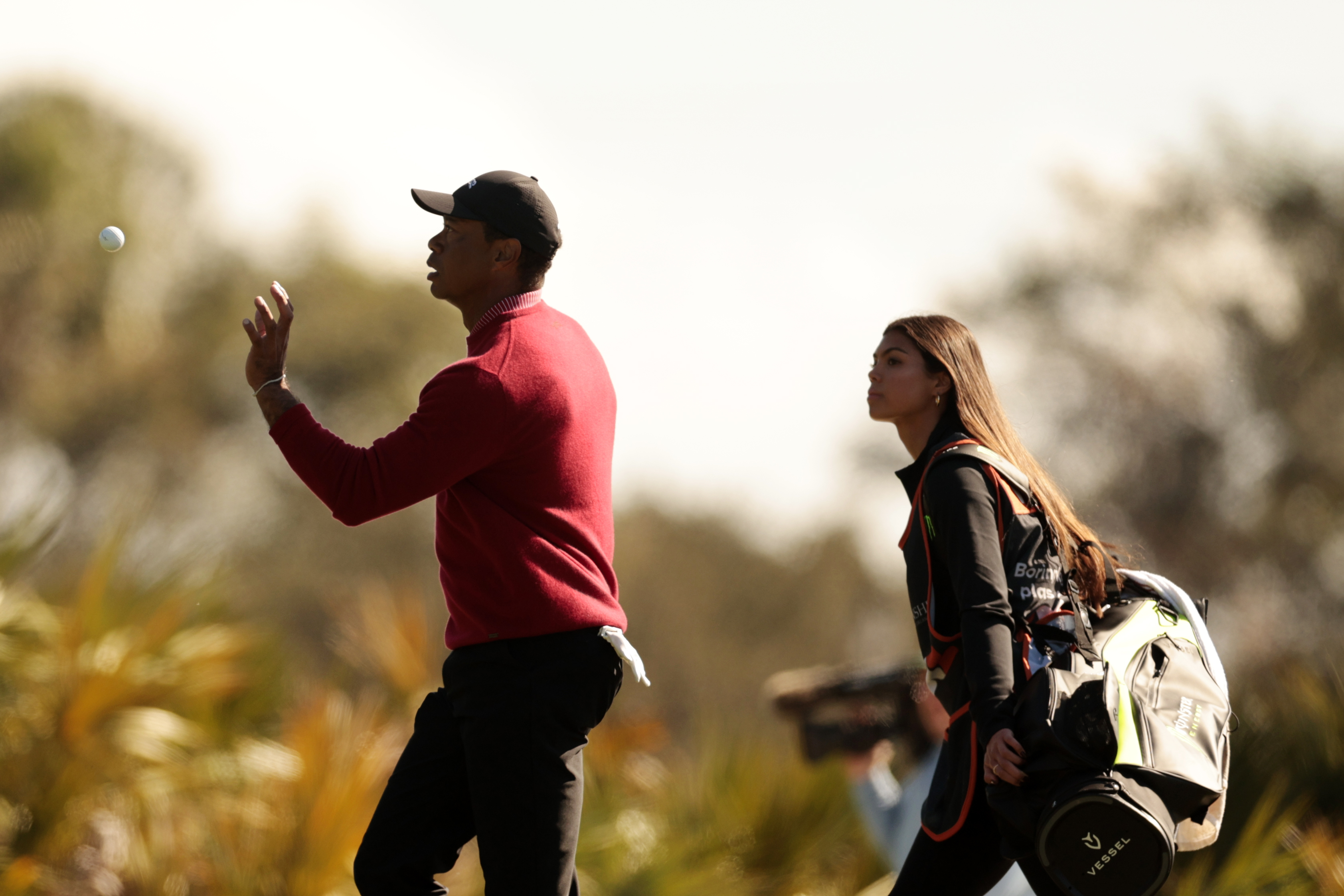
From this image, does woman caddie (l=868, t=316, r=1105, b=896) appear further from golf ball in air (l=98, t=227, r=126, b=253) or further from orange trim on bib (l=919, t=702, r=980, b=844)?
golf ball in air (l=98, t=227, r=126, b=253)

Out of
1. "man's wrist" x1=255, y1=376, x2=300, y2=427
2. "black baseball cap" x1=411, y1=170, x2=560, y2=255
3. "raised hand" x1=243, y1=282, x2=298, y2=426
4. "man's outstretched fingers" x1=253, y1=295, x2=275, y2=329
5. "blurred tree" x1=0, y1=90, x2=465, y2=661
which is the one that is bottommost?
"blurred tree" x1=0, y1=90, x2=465, y2=661

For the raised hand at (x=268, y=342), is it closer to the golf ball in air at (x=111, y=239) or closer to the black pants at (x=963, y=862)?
the golf ball in air at (x=111, y=239)

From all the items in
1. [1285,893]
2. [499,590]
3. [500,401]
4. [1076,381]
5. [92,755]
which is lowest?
[1076,381]

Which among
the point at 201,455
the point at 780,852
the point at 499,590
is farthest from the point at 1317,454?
the point at 201,455

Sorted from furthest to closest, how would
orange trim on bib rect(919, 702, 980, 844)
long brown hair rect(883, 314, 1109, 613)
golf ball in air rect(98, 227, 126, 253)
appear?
golf ball in air rect(98, 227, 126, 253) → long brown hair rect(883, 314, 1109, 613) → orange trim on bib rect(919, 702, 980, 844)

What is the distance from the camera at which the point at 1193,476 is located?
2523 cm

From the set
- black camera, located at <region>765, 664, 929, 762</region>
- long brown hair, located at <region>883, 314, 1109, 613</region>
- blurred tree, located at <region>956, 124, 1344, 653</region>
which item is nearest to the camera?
long brown hair, located at <region>883, 314, 1109, 613</region>

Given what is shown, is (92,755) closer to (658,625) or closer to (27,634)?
(27,634)

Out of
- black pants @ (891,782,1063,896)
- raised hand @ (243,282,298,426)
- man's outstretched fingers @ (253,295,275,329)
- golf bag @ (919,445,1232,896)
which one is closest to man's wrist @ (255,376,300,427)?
raised hand @ (243,282,298,426)

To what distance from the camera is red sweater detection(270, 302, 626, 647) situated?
129 inches

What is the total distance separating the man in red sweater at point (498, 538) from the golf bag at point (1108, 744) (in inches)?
34.1

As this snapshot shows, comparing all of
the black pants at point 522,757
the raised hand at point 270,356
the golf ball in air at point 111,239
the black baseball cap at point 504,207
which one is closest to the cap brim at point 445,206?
the black baseball cap at point 504,207

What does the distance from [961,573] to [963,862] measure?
70cm

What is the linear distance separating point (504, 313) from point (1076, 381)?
23.8m
